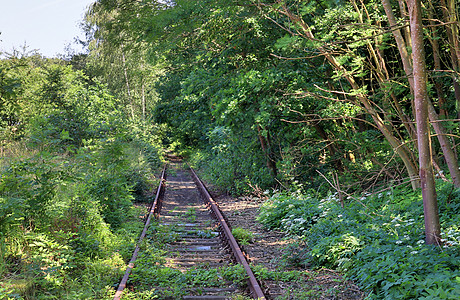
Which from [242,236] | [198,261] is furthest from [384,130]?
[198,261]

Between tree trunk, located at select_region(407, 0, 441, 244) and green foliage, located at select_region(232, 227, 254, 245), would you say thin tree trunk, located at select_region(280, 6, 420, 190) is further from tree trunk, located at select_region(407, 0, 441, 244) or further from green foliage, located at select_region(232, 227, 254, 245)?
green foliage, located at select_region(232, 227, 254, 245)

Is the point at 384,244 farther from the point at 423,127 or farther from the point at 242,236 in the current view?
the point at 242,236

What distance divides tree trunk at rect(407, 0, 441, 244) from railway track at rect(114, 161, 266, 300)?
247cm

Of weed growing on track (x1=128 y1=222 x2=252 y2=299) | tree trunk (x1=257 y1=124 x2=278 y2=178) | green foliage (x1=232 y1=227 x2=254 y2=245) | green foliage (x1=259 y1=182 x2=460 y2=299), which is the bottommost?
green foliage (x1=232 y1=227 x2=254 y2=245)

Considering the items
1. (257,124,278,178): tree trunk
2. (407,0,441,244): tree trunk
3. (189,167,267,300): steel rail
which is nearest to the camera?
(189,167,267,300): steel rail

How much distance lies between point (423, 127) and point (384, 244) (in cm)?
184

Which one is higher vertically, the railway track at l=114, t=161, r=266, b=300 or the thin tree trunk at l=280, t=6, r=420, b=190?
the thin tree trunk at l=280, t=6, r=420, b=190

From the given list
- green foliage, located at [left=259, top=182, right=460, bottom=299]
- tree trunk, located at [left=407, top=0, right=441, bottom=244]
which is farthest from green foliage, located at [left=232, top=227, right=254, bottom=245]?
tree trunk, located at [left=407, top=0, right=441, bottom=244]

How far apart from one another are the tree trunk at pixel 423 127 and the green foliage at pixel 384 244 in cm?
28

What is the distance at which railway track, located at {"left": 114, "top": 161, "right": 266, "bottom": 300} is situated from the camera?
5.23 m

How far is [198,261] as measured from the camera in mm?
6812

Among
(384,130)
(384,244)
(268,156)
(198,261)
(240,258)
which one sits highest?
(384,130)

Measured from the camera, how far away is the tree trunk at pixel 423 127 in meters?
5.09

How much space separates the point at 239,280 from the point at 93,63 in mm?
33297
